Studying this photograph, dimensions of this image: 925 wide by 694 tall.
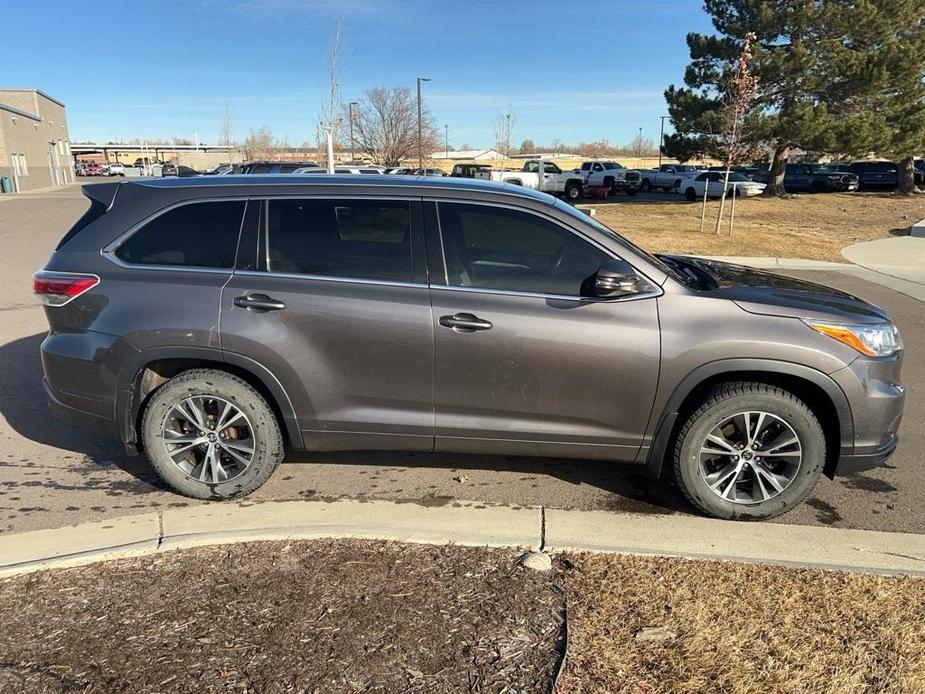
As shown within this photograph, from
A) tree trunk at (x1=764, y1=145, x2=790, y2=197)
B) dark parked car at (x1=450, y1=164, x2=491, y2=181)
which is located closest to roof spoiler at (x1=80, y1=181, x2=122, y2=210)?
dark parked car at (x1=450, y1=164, x2=491, y2=181)

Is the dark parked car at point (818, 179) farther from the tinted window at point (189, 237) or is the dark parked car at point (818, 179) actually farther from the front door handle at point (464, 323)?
the tinted window at point (189, 237)

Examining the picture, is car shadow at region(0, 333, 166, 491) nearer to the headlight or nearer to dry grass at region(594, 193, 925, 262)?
the headlight

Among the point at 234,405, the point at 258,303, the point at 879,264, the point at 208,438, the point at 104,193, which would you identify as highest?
the point at 104,193

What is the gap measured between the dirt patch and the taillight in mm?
1501

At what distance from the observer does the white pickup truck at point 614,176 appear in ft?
125

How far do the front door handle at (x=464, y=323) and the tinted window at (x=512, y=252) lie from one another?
194 millimetres

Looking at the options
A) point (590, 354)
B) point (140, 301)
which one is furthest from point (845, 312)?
point (140, 301)

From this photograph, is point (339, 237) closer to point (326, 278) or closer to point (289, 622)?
point (326, 278)

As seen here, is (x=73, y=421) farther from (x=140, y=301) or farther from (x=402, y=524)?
(x=402, y=524)

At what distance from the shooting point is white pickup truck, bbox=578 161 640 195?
125 ft

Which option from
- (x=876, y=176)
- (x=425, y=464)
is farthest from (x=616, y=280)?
(x=876, y=176)

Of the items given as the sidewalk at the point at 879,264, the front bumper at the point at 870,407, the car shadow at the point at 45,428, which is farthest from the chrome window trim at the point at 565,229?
the sidewalk at the point at 879,264

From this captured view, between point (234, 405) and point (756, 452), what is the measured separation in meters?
2.81

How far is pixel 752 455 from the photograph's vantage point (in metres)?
3.58
